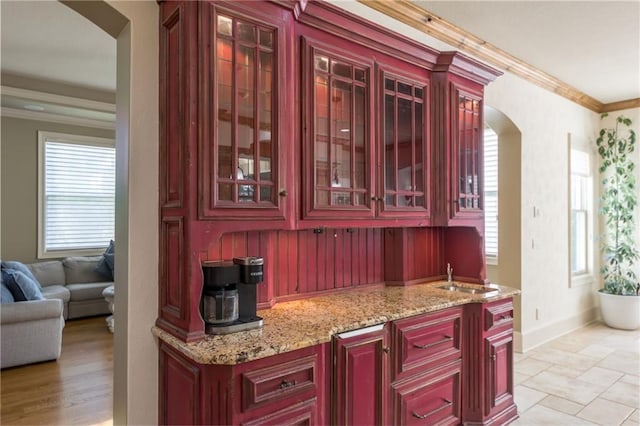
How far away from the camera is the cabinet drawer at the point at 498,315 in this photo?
2682 millimetres

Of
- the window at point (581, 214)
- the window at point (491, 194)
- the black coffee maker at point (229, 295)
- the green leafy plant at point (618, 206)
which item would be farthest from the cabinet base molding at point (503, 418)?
the green leafy plant at point (618, 206)

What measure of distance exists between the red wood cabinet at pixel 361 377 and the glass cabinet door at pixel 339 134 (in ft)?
2.35

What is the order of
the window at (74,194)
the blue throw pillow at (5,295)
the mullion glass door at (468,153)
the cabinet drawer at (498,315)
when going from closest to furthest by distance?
the cabinet drawer at (498,315), the mullion glass door at (468,153), the blue throw pillow at (5,295), the window at (74,194)

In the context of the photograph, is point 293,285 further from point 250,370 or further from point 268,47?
point 268,47

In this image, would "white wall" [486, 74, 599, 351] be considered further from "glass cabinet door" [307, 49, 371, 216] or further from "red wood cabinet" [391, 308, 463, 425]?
"red wood cabinet" [391, 308, 463, 425]

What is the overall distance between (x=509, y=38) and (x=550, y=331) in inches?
130

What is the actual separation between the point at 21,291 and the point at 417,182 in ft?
13.2

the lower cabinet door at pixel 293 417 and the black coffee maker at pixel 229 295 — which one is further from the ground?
the black coffee maker at pixel 229 295

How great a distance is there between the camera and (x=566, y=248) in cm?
504

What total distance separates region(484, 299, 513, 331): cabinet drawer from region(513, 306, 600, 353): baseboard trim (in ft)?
5.56

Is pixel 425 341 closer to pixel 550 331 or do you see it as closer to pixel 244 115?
pixel 244 115

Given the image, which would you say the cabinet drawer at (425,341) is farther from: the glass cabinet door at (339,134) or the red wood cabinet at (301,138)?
the glass cabinet door at (339,134)

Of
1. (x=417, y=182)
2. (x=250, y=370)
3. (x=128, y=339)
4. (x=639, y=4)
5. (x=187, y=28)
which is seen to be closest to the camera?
(x=250, y=370)

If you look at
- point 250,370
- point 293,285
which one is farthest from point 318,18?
point 250,370
